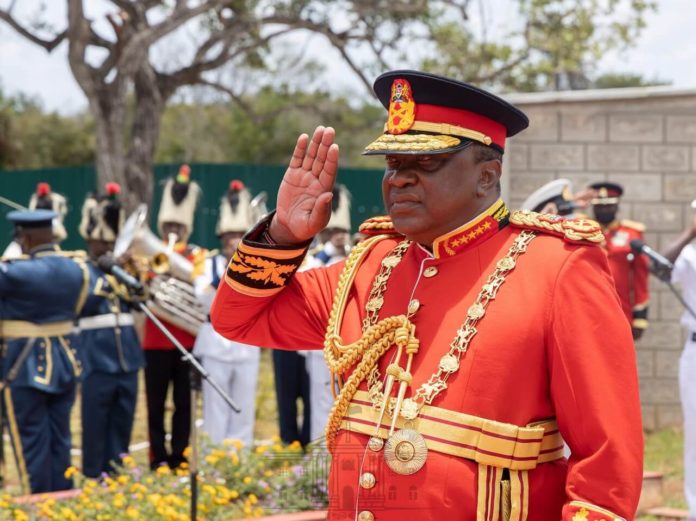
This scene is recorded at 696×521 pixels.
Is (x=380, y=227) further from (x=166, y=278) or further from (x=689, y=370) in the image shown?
(x=166, y=278)

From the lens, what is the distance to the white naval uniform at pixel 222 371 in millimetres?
8992

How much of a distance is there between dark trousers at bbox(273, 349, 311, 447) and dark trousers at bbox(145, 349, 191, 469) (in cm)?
100

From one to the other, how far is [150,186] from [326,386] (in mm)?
8604

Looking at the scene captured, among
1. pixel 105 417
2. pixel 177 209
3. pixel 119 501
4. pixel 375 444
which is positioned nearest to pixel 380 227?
pixel 375 444

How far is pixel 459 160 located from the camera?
3143 millimetres

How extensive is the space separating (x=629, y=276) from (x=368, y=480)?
7473 mm

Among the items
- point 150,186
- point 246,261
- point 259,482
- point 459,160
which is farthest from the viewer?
point 150,186

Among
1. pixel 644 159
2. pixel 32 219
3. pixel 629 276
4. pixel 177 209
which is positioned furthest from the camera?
pixel 644 159

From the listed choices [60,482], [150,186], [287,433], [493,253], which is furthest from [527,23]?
[493,253]

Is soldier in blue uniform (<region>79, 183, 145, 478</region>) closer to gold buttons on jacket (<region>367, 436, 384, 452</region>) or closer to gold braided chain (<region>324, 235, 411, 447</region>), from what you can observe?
gold braided chain (<region>324, 235, 411, 447</region>)

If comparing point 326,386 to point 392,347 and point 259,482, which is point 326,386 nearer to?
point 259,482

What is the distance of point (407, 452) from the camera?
306 cm

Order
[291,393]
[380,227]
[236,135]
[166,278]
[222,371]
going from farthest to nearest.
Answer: [236,135], [291,393], [166,278], [222,371], [380,227]

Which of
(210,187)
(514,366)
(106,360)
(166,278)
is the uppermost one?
(210,187)
